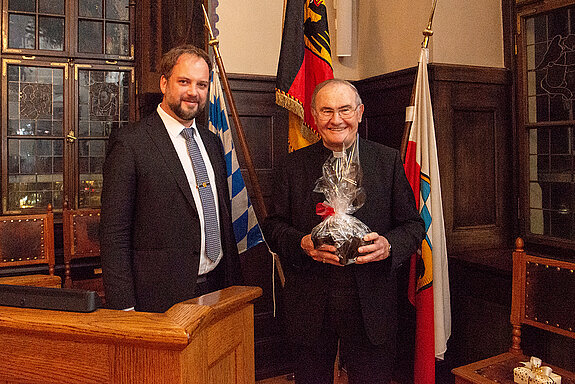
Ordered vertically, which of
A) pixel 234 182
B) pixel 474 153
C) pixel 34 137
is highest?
pixel 34 137

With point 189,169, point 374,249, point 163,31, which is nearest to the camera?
point 374,249

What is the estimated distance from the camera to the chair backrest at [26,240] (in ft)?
11.5

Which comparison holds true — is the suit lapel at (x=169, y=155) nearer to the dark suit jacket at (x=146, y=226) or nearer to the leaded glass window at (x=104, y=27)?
the dark suit jacket at (x=146, y=226)

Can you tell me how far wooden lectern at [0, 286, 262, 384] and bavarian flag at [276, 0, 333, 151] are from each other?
201cm

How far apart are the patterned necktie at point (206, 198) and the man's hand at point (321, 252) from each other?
524 mm

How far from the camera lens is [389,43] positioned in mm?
3490

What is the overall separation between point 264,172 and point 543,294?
184 centimetres

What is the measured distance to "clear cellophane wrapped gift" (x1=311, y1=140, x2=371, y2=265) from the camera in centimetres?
169

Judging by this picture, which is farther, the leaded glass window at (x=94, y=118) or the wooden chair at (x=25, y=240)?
the leaded glass window at (x=94, y=118)

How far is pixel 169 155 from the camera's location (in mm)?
2145

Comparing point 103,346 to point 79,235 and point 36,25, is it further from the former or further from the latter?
point 36,25

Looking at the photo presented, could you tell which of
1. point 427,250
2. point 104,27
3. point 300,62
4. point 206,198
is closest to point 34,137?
point 104,27

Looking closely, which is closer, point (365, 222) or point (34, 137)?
point (365, 222)

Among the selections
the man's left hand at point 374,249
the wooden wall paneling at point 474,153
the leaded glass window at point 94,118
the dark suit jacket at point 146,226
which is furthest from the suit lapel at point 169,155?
the leaded glass window at point 94,118
